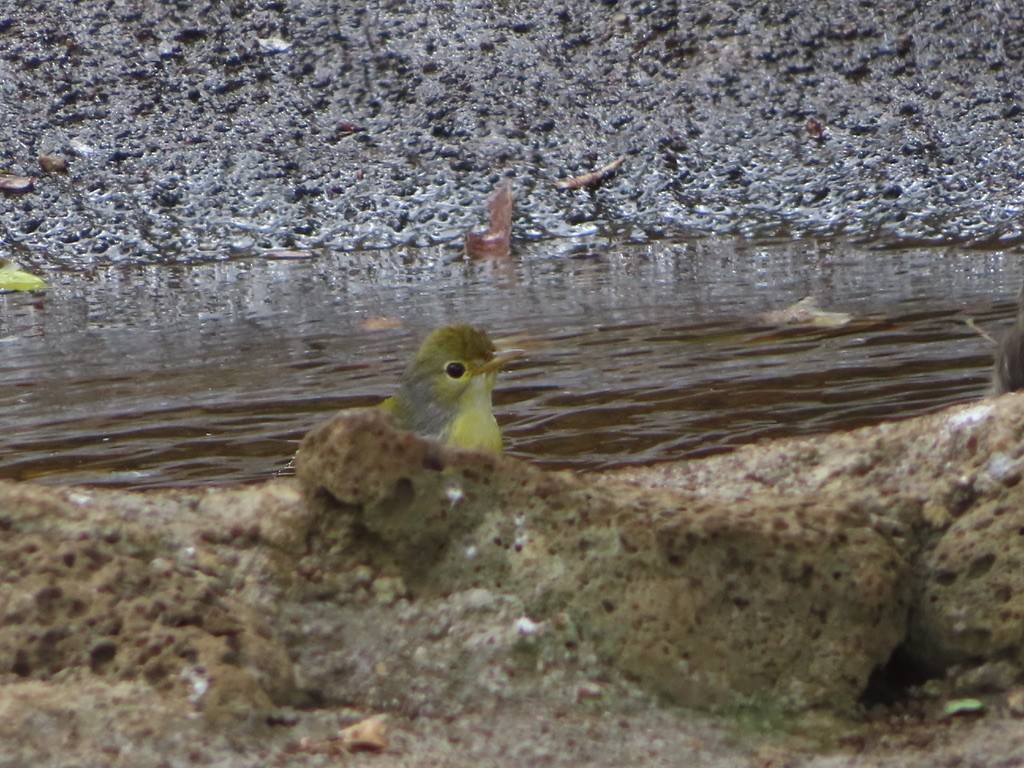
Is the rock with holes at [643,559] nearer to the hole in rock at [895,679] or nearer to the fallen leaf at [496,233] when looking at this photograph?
the hole in rock at [895,679]

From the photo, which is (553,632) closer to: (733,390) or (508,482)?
(508,482)

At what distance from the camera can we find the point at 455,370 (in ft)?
14.5

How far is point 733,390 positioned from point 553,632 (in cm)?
243

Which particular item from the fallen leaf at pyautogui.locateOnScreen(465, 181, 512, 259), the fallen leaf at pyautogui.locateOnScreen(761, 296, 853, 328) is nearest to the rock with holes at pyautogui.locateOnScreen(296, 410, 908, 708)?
the fallen leaf at pyautogui.locateOnScreen(761, 296, 853, 328)

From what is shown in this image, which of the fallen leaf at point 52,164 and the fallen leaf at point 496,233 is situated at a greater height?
the fallen leaf at point 52,164

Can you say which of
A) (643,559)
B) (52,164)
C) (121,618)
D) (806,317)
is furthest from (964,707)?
(52,164)

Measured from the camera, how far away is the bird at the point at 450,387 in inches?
171

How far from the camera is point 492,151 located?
27.3 feet

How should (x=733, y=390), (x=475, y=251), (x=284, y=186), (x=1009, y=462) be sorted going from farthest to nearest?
(x=284, y=186)
(x=475, y=251)
(x=733, y=390)
(x=1009, y=462)

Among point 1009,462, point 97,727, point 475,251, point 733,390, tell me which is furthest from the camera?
point 475,251

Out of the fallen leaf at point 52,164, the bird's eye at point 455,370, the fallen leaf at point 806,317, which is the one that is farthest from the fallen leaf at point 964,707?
the fallen leaf at point 52,164

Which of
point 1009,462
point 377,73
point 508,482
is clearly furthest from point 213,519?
point 377,73

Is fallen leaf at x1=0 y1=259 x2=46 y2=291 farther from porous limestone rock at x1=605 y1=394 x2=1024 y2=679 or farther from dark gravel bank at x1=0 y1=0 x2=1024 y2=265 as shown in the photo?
porous limestone rock at x1=605 y1=394 x2=1024 y2=679

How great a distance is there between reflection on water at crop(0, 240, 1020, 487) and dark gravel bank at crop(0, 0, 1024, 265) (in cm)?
42
